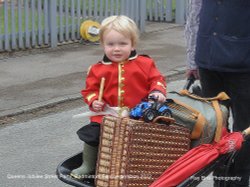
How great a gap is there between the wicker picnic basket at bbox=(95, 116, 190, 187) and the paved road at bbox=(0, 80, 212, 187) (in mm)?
1912

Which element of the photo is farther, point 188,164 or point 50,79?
point 50,79

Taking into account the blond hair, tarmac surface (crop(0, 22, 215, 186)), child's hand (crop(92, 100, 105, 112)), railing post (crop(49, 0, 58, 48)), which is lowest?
tarmac surface (crop(0, 22, 215, 186))

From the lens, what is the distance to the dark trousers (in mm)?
3393

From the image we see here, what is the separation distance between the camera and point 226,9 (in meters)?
3.21

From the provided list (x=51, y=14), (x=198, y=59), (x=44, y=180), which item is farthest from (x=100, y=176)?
(x=51, y=14)

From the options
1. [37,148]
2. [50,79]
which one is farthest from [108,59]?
[50,79]

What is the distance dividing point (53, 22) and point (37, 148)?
15.6ft

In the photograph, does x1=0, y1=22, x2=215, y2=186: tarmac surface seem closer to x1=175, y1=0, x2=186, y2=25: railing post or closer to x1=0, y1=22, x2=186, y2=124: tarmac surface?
x1=0, y1=22, x2=186, y2=124: tarmac surface

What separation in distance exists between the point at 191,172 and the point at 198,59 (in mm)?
1032

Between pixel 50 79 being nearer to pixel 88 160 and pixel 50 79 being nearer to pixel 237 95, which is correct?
pixel 237 95

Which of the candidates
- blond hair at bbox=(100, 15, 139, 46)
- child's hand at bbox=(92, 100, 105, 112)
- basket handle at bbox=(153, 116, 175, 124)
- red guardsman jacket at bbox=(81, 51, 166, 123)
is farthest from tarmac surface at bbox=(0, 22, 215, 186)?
basket handle at bbox=(153, 116, 175, 124)

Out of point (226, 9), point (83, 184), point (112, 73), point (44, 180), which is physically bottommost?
point (44, 180)

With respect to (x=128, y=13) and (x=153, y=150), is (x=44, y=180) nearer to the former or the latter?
(x=153, y=150)

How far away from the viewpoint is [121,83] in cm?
316
